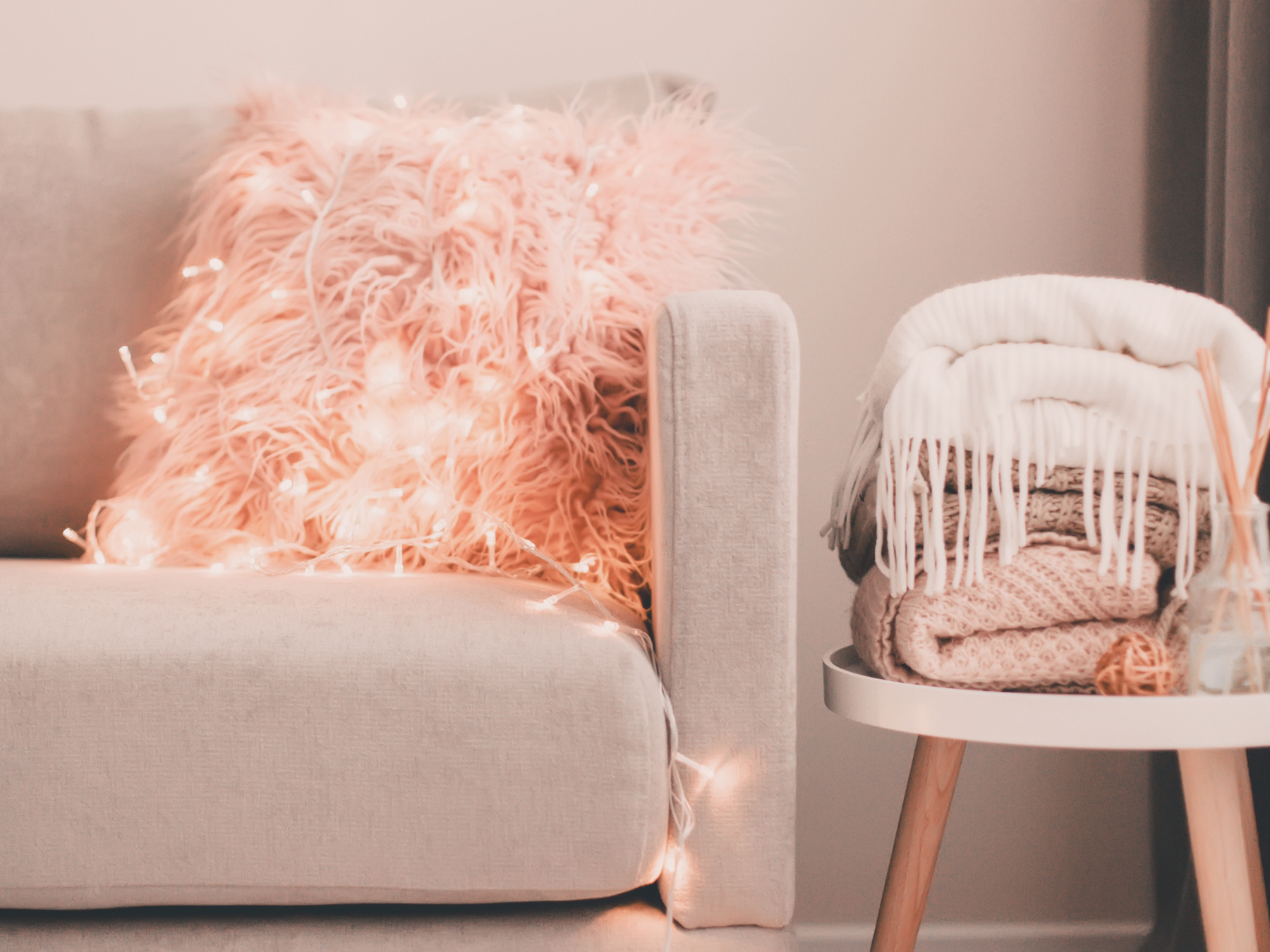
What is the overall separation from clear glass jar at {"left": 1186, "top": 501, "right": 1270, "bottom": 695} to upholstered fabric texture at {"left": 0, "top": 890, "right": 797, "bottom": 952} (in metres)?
0.35

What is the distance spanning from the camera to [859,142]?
1372 millimetres

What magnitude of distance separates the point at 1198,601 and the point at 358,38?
1359mm

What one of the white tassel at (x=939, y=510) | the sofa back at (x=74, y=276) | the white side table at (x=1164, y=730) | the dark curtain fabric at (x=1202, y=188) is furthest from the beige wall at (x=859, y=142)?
the white tassel at (x=939, y=510)

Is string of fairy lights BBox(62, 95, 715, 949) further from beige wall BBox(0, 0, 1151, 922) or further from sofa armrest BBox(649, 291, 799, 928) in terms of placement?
beige wall BBox(0, 0, 1151, 922)

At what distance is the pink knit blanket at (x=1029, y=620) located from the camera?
632 mm

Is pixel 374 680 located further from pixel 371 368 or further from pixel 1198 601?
pixel 1198 601

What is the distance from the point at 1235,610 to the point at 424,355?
69cm

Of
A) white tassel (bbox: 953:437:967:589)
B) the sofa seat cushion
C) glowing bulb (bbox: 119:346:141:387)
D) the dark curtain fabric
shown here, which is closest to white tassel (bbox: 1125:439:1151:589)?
white tassel (bbox: 953:437:967:589)

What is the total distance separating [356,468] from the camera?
894 mm

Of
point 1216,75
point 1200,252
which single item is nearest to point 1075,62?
point 1216,75

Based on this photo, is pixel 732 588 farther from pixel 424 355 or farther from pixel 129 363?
pixel 129 363

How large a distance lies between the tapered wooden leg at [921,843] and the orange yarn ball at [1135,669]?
16cm

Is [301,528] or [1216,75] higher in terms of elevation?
[1216,75]

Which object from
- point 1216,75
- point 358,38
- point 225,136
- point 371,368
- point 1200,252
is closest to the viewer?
point 371,368
